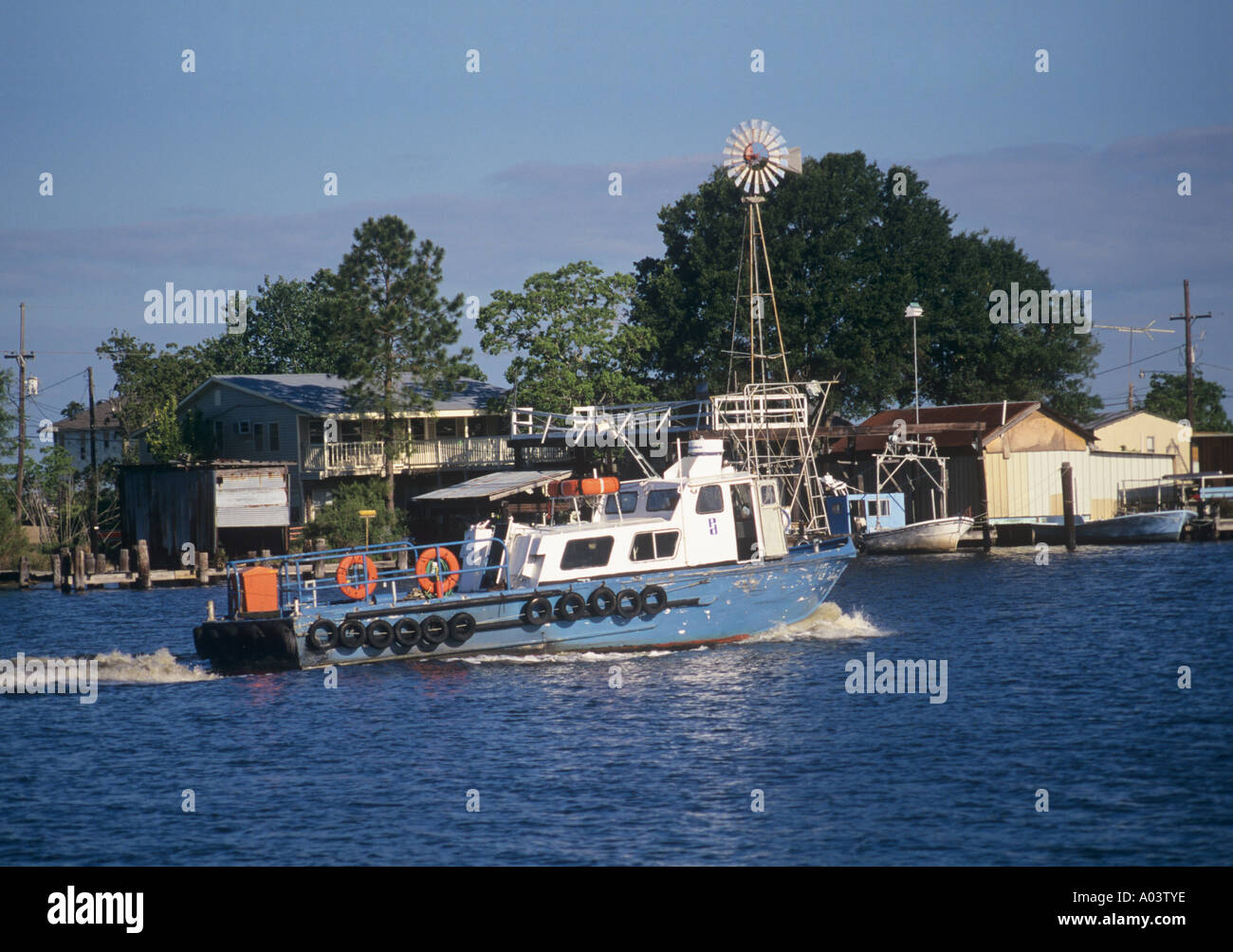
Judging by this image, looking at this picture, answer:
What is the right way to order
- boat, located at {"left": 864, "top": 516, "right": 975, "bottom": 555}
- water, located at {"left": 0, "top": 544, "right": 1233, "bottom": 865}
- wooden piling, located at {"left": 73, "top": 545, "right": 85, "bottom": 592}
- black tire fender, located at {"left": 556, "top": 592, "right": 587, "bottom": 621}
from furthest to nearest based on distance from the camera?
boat, located at {"left": 864, "top": 516, "right": 975, "bottom": 555}, wooden piling, located at {"left": 73, "top": 545, "right": 85, "bottom": 592}, black tire fender, located at {"left": 556, "top": 592, "right": 587, "bottom": 621}, water, located at {"left": 0, "top": 544, "right": 1233, "bottom": 865}

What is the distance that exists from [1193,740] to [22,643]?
92.2 feet

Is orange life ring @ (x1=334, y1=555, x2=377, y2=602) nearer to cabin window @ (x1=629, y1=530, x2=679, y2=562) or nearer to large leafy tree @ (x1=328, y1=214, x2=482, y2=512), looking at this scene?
cabin window @ (x1=629, y1=530, x2=679, y2=562)

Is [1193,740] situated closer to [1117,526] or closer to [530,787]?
[530,787]

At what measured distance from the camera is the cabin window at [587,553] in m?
27.3

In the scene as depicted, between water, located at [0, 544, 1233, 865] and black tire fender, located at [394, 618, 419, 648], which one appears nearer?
water, located at [0, 544, 1233, 865]

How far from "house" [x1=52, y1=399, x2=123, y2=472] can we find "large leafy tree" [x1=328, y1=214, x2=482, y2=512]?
35.6 metres

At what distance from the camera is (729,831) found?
16.0m

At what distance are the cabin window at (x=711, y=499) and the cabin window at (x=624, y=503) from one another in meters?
1.58

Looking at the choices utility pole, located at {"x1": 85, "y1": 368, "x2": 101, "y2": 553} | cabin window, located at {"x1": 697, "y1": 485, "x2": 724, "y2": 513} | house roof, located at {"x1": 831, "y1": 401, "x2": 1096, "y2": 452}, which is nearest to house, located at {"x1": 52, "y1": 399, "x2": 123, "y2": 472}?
utility pole, located at {"x1": 85, "y1": 368, "x2": 101, "y2": 553}

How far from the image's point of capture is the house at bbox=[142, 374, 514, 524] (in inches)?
2365

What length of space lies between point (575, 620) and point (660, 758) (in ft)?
24.9

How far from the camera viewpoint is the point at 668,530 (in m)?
27.9

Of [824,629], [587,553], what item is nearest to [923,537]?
[824,629]

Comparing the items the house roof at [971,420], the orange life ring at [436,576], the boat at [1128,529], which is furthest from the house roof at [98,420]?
the orange life ring at [436,576]
